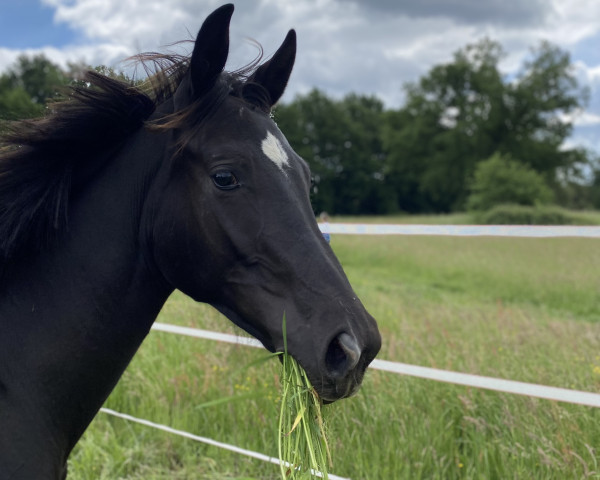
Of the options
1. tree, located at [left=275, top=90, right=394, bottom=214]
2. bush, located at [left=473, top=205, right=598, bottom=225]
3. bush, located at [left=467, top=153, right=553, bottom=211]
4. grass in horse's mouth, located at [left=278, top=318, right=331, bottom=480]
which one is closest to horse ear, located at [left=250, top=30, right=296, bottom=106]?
grass in horse's mouth, located at [left=278, top=318, right=331, bottom=480]

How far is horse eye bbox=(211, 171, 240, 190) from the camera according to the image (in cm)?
170

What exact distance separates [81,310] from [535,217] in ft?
93.3

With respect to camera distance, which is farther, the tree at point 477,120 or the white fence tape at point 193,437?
the tree at point 477,120

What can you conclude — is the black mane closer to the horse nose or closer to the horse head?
the horse head

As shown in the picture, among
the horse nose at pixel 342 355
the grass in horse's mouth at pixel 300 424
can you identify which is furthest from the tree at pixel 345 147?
the horse nose at pixel 342 355

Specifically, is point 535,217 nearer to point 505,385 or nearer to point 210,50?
point 505,385

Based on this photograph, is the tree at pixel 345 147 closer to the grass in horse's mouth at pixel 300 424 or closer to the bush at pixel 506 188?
the bush at pixel 506 188

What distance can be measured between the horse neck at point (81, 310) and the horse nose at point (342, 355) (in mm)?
724

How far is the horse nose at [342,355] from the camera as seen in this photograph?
56.6 inches

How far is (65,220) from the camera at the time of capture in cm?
183

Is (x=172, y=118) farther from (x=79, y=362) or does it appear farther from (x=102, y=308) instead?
(x=79, y=362)

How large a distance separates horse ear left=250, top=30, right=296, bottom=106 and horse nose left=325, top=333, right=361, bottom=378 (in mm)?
1002

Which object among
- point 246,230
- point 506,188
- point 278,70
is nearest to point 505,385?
point 246,230

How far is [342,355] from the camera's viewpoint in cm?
151
